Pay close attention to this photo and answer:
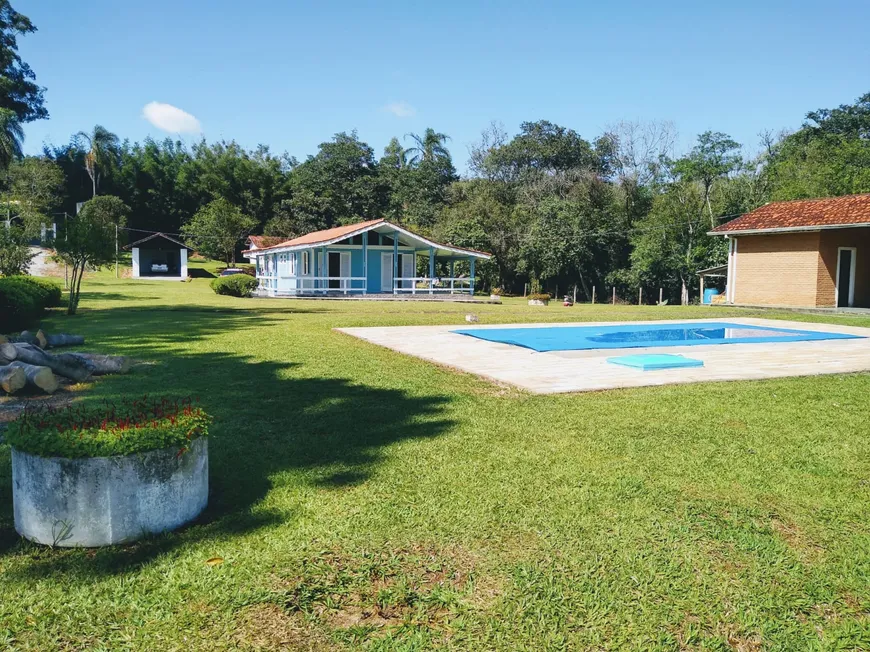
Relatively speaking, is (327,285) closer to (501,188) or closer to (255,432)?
(501,188)

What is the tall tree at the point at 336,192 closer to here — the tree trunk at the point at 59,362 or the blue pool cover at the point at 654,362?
the blue pool cover at the point at 654,362

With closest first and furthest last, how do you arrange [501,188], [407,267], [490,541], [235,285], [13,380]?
[490,541], [13,380], [235,285], [407,267], [501,188]

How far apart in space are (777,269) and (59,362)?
24988 millimetres

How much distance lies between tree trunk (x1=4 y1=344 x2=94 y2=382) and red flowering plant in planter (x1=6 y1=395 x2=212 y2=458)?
4.29m

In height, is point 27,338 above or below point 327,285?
below

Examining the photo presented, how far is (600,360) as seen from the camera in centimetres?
991

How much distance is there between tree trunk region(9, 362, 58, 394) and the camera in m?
6.75

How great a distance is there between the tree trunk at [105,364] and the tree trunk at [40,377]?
3.38 feet

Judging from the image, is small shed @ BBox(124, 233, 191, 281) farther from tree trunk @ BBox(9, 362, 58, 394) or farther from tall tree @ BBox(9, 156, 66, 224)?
tree trunk @ BBox(9, 362, 58, 394)

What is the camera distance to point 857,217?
72.4 ft

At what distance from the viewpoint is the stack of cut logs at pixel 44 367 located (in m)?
6.73

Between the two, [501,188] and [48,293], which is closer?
[48,293]

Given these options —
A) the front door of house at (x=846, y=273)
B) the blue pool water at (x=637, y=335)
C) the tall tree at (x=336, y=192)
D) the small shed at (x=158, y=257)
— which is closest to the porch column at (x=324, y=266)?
the blue pool water at (x=637, y=335)

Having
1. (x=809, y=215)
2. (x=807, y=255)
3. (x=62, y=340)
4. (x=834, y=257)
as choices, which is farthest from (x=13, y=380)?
(x=834, y=257)
